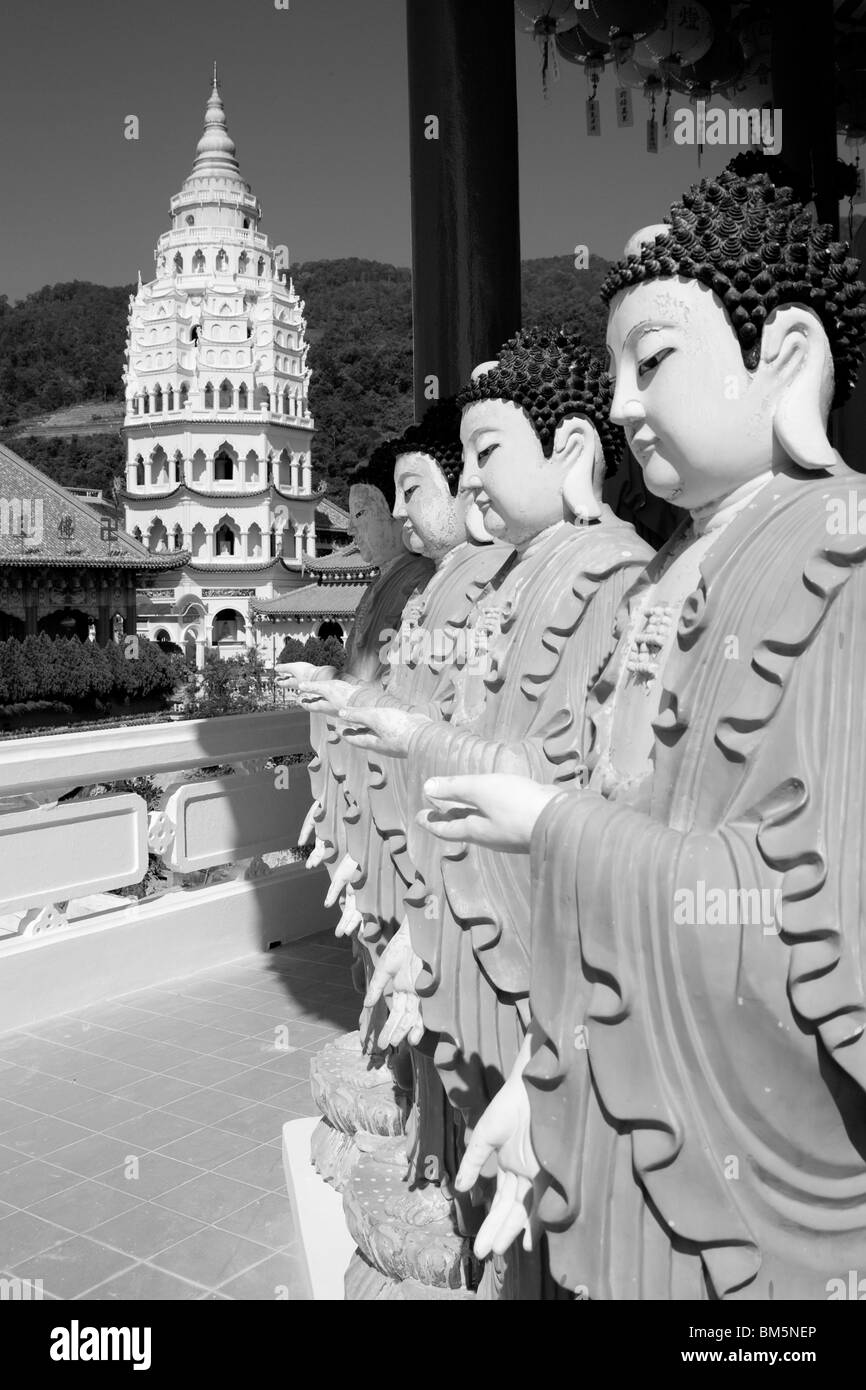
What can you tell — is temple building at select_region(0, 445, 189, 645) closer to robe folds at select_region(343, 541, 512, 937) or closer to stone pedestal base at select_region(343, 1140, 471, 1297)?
robe folds at select_region(343, 541, 512, 937)

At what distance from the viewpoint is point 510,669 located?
2402 millimetres

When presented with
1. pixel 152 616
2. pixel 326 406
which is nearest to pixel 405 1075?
pixel 152 616

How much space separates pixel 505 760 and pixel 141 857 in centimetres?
372

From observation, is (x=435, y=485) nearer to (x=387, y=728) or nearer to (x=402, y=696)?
(x=402, y=696)

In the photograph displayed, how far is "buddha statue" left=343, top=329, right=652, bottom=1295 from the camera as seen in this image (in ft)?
6.84

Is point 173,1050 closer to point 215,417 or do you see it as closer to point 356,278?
point 215,417

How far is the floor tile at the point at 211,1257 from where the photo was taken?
312 cm

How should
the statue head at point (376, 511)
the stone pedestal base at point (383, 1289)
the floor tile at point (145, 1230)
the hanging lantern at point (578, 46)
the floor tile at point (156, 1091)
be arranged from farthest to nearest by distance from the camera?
the hanging lantern at point (578, 46) < the floor tile at point (156, 1091) < the statue head at point (376, 511) < the floor tile at point (145, 1230) < the stone pedestal base at point (383, 1289)

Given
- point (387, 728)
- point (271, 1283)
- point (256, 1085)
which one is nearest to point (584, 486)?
point (387, 728)

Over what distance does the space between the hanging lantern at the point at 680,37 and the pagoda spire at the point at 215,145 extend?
40.2 meters

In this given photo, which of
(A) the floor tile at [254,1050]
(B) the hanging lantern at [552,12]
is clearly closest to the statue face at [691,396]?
(A) the floor tile at [254,1050]

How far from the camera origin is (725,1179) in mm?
1437

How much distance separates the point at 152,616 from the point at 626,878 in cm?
4214

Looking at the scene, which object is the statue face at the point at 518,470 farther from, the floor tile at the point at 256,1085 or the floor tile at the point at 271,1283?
the floor tile at the point at 256,1085
